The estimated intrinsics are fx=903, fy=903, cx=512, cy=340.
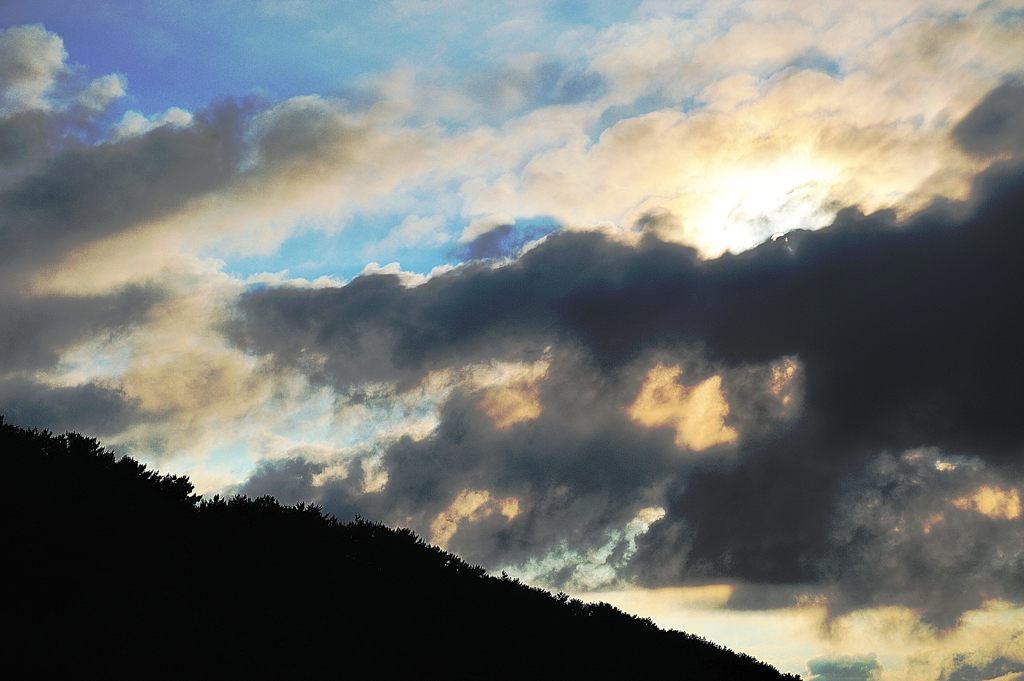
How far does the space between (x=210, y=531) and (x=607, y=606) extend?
26080mm

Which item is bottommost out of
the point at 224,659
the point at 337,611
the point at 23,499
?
the point at 224,659

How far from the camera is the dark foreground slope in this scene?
24.1m

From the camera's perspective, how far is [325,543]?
4072 centimetres

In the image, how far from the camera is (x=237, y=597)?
30844mm

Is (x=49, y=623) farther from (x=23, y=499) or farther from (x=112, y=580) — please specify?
(x=23, y=499)

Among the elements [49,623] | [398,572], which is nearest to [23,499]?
[49,623]

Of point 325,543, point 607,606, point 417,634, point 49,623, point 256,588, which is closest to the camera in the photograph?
point 49,623

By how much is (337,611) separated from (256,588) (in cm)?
320

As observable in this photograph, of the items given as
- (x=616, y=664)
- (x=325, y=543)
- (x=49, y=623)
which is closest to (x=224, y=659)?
(x=49, y=623)

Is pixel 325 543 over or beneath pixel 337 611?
over

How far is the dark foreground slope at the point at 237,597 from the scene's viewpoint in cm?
2411

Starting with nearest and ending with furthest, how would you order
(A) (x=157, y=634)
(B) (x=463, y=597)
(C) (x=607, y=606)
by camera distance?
1. (A) (x=157, y=634)
2. (B) (x=463, y=597)
3. (C) (x=607, y=606)

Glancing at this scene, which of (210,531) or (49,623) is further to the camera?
(210,531)

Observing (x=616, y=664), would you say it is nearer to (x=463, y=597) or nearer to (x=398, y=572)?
(x=463, y=597)
